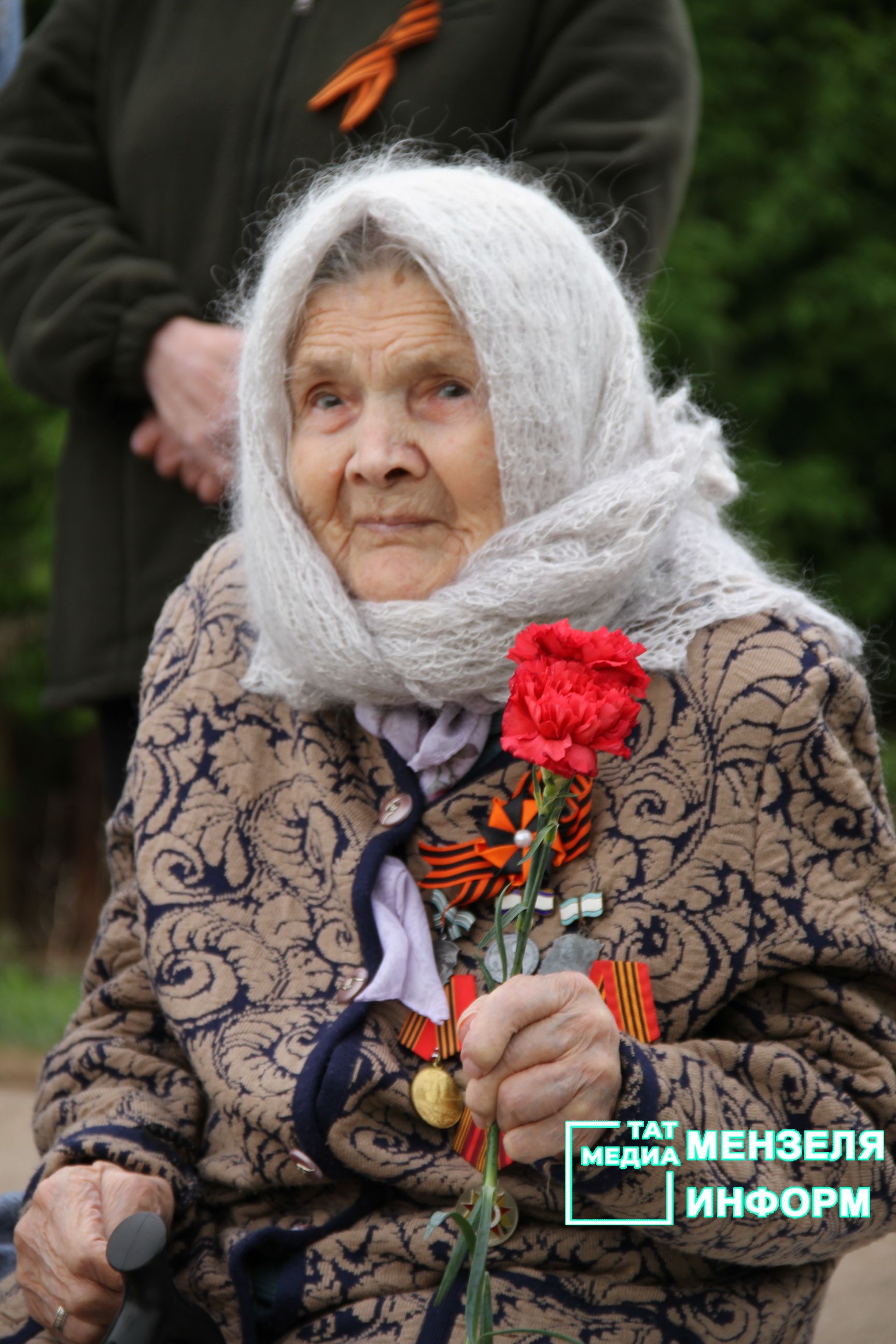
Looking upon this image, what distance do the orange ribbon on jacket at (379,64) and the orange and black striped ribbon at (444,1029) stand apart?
1527 millimetres

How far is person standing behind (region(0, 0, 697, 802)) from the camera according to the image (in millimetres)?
2514

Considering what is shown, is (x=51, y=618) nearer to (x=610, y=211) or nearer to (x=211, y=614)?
(x=211, y=614)

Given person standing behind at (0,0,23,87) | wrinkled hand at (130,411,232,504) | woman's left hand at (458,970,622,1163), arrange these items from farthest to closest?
1. person standing behind at (0,0,23,87)
2. wrinkled hand at (130,411,232,504)
3. woman's left hand at (458,970,622,1163)

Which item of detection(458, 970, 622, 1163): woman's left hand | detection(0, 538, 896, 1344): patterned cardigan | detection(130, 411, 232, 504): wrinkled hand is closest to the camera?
detection(458, 970, 622, 1163): woman's left hand

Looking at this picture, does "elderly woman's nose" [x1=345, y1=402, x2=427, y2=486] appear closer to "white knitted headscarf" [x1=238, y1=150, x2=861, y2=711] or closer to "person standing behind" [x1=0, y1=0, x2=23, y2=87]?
"white knitted headscarf" [x1=238, y1=150, x2=861, y2=711]

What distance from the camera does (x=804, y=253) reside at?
6359 millimetres

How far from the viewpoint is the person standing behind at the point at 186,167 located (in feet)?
8.25

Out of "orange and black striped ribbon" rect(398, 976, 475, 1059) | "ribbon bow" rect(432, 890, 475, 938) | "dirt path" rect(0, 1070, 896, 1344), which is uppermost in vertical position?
"ribbon bow" rect(432, 890, 475, 938)

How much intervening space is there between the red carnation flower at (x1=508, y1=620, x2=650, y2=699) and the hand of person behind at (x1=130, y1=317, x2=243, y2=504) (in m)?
1.28

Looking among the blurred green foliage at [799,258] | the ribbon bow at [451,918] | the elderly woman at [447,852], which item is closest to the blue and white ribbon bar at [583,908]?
the elderly woman at [447,852]

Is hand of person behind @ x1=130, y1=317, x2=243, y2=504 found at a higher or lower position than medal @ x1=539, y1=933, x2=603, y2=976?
higher

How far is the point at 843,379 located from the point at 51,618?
184 inches

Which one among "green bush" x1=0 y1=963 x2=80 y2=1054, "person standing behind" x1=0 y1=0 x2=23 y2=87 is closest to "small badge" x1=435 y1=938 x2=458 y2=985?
"person standing behind" x1=0 y1=0 x2=23 y2=87

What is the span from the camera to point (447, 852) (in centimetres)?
184
